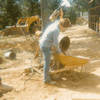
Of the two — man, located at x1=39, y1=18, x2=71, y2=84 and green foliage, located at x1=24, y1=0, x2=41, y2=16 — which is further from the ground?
green foliage, located at x1=24, y1=0, x2=41, y2=16

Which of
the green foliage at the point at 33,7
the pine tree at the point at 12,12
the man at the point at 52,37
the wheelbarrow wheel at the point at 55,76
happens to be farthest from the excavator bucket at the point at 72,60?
the green foliage at the point at 33,7

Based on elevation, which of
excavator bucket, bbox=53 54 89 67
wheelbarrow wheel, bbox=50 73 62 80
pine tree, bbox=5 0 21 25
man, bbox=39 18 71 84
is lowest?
wheelbarrow wheel, bbox=50 73 62 80

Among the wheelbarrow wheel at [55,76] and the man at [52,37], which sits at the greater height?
the man at [52,37]

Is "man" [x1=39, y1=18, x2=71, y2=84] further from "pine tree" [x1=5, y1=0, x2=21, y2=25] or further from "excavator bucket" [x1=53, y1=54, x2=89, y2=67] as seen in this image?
"pine tree" [x1=5, y1=0, x2=21, y2=25]

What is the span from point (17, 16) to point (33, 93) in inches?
570

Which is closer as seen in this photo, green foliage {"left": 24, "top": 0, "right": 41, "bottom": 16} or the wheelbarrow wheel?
the wheelbarrow wheel

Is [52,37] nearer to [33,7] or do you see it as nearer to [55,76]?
[55,76]

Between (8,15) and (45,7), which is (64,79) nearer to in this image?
(45,7)

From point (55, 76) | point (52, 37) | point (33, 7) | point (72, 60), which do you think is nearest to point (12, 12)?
point (33, 7)

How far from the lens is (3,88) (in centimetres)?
288

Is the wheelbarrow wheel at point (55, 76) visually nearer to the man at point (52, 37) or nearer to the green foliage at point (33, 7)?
the man at point (52, 37)

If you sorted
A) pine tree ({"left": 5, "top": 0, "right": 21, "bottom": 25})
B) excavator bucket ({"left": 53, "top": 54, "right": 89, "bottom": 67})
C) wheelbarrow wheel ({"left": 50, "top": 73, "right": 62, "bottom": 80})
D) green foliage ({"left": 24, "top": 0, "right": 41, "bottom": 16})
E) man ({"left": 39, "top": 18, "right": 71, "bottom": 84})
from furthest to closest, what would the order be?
green foliage ({"left": 24, "top": 0, "right": 41, "bottom": 16}) → pine tree ({"left": 5, "top": 0, "right": 21, "bottom": 25}) → wheelbarrow wheel ({"left": 50, "top": 73, "right": 62, "bottom": 80}) → excavator bucket ({"left": 53, "top": 54, "right": 89, "bottom": 67}) → man ({"left": 39, "top": 18, "right": 71, "bottom": 84})

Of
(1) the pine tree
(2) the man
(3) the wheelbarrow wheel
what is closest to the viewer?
(2) the man

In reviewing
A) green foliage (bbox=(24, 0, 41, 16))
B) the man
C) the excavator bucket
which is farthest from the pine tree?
the excavator bucket
